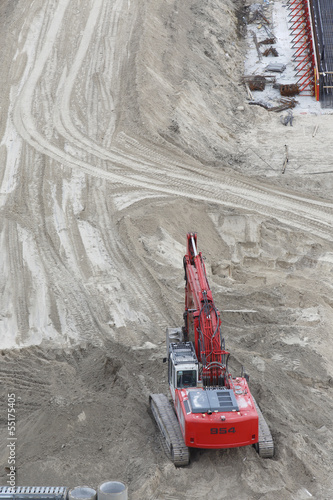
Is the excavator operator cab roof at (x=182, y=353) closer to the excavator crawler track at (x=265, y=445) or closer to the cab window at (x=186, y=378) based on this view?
the cab window at (x=186, y=378)

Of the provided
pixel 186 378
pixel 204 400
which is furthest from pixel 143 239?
pixel 204 400

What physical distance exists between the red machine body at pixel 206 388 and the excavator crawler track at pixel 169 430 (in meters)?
0.25

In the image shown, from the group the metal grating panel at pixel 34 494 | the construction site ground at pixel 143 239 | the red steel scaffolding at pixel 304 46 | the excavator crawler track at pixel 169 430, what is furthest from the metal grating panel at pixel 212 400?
the red steel scaffolding at pixel 304 46

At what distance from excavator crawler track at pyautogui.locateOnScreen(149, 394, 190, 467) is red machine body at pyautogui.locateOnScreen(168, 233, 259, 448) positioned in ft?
0.83

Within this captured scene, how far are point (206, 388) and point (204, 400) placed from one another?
18.5 inches

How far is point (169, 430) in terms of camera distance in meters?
14.1

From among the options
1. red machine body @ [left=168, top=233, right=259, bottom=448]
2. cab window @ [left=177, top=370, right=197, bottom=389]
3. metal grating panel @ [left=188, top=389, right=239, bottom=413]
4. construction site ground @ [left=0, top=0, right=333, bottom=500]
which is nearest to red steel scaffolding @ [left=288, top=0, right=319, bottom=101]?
construction site ground @ [left=0, top=0, right=333, bottom=500]

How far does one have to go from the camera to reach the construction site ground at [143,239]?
14375 millimetres

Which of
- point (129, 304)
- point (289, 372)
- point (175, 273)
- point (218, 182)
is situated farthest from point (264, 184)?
point (289, 372)

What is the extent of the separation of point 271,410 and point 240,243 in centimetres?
929

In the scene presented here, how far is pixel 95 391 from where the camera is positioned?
16.5 metres

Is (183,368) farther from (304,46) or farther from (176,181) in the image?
(304,46)

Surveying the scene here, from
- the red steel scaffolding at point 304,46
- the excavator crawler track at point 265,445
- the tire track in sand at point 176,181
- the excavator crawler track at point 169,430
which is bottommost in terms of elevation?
the excavator crawler track at point 265,445

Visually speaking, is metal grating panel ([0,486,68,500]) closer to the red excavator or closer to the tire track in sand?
the red excavator
